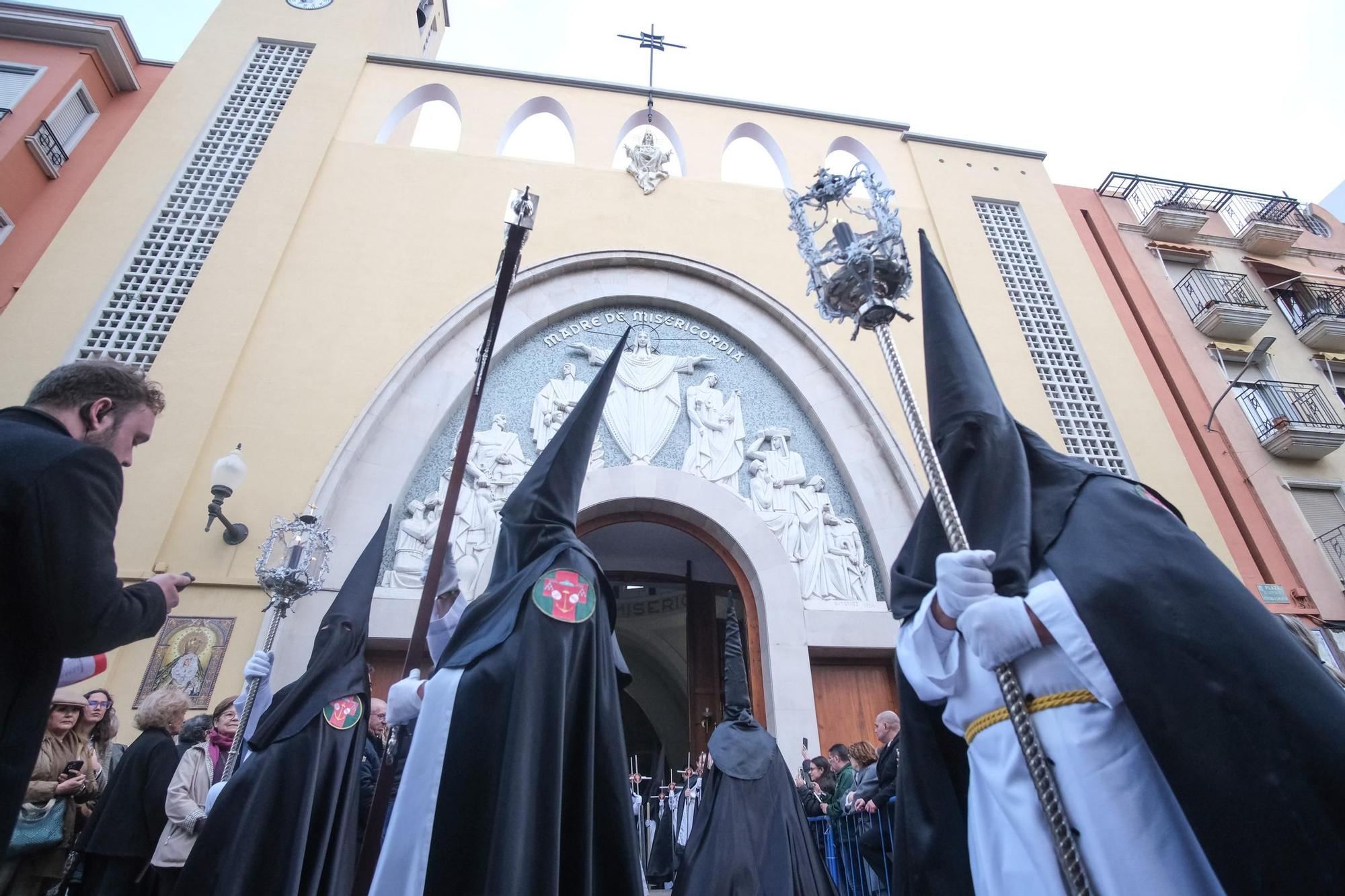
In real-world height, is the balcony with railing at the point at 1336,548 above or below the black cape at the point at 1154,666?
above

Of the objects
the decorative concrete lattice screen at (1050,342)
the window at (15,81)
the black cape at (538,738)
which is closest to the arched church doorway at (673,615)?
the black cape at (538,738)

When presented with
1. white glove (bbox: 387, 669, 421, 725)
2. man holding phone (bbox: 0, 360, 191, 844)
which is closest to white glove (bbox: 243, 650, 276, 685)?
white glove (bbox: 387, 669, 421, 725)

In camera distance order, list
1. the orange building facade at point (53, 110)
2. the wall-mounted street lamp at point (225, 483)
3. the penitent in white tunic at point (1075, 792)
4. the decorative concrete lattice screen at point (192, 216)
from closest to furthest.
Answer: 1. the penitent in white tunic at point (1075, 792)
2. the wall-mounted street lamp at point (225, 483)
3. the decorative concrete lattice screen at point (192, 216)
4. the orange building facade at point (53, 110)

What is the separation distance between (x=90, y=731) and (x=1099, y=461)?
10.3 metres

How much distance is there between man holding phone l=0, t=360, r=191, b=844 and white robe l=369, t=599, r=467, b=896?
90 centimetres

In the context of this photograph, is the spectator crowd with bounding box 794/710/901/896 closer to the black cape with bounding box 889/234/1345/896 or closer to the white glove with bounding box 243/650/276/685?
the black cape with bounding box 889/234/1345/896

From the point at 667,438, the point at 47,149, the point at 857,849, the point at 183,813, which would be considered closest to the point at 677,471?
the point at 667,438

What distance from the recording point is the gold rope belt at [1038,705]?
1.70 meters

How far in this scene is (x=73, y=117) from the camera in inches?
377

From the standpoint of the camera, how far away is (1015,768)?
5.86 ft

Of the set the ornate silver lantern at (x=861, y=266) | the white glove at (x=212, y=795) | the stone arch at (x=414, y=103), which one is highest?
the stone arch at (x=414, y=103)

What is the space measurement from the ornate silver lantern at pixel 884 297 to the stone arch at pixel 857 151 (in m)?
9.42

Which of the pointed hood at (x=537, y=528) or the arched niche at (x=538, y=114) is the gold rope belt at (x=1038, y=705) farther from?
the arched niche at (x=538, y=114)

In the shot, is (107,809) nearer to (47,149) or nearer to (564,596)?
(564,596)
